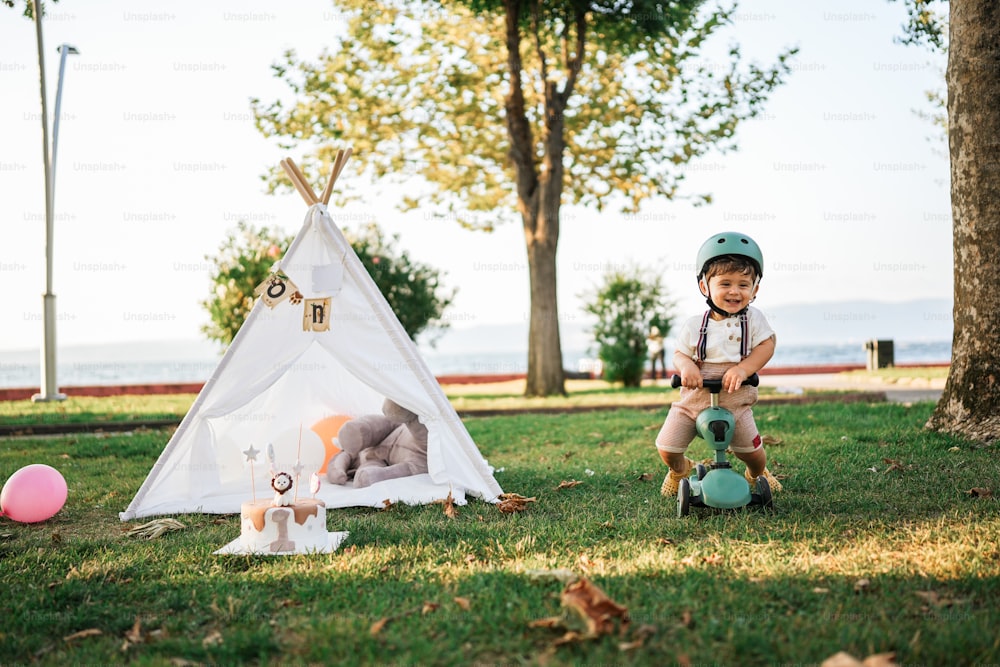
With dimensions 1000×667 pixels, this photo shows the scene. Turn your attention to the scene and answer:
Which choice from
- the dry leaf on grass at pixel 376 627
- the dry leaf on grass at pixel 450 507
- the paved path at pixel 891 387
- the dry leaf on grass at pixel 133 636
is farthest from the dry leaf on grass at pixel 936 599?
the paved path at pixel 891 387

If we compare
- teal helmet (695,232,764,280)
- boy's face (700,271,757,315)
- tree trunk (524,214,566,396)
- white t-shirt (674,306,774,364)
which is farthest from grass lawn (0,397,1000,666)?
tree trunk (524,214,566,396)

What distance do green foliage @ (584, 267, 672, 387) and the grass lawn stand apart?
12.2 m

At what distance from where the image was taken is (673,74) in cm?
Answer: 1527

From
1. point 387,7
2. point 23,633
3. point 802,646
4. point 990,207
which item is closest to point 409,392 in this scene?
point 23,633

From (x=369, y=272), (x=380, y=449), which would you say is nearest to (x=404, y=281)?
(x=369, y=272)

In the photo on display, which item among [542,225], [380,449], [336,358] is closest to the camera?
[336,358]

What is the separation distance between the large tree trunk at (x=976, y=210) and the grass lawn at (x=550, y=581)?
996 mm

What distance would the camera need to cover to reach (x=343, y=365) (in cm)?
582

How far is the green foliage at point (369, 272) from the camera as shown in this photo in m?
17.3

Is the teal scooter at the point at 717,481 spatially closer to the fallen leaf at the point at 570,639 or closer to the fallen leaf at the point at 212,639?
the fallen leaf at the point at 570,639

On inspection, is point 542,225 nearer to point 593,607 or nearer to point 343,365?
point 343,365

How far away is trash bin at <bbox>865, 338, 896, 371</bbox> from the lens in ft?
74.3

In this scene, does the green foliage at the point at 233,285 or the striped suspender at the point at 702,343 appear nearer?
the striped suspender at the point at 702,343

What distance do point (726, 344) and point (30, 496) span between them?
4482 millimetres
